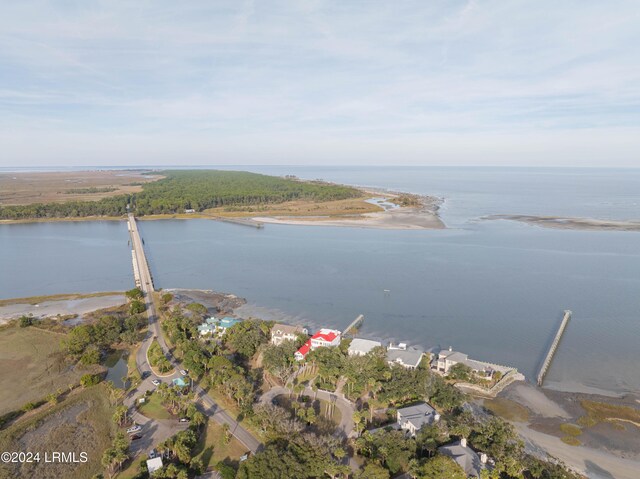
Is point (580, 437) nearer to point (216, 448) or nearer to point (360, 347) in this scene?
point (360, 347)

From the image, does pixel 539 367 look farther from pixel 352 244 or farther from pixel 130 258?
pixel 130 258

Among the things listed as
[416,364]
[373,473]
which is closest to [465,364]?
[416,364]

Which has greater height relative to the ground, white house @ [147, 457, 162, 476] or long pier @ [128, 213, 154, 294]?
long pier @ [128, 213, 154, 294]

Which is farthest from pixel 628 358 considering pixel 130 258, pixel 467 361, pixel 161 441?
pixel 130 258

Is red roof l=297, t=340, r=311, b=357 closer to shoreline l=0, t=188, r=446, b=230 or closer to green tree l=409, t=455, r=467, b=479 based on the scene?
green tree l=409, t=455, r=467, b=479

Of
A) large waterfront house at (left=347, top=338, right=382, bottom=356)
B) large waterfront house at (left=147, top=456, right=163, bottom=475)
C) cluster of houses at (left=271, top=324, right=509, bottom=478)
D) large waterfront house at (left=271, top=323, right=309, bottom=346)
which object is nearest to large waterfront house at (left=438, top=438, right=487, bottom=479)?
cluster of houses at (left=271, top=324, right=509, bottom=478)

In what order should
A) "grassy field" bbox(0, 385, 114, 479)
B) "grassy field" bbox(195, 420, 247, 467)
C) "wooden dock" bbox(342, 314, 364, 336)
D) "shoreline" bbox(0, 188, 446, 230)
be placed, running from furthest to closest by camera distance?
1. "shoreline" bbox(0, 188, 446, 230)
2. "wooden dock" bbox(342, 314, 364, 336)
3. "grassy field" bbox(195, 420, 247, 467)
4. "grassy field" bbox(0, 385, 114, 479)
